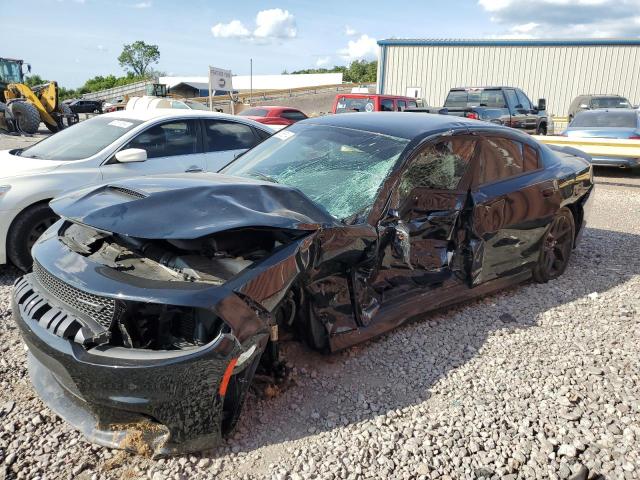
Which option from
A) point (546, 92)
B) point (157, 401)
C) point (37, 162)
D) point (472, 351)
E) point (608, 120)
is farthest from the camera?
point (546, 92)

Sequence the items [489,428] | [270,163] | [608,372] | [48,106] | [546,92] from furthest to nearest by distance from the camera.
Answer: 1. [546,92]
2. [48,106]
3. [270,163]
4. [608,372]
5. [489,428]

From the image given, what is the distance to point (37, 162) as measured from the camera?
489 centimetres

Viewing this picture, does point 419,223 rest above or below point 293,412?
above

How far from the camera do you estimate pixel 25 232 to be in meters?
4.38

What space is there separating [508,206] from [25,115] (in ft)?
59.1

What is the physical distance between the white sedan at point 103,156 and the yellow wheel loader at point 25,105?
1405cm

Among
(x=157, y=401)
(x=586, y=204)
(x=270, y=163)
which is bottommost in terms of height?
(x=157, y=401)

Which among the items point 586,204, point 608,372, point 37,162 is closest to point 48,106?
point 37,162

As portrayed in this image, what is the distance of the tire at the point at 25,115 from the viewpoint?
17.2m

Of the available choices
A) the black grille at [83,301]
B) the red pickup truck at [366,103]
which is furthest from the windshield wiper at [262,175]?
the red pickup truck at [366,103]

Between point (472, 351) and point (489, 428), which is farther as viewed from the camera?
point (472, 351)

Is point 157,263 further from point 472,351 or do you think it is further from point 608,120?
point 608,120

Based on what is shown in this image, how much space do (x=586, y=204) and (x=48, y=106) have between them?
19.7m

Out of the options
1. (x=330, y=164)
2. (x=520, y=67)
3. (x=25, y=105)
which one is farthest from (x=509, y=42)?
(x=330, y=164)
